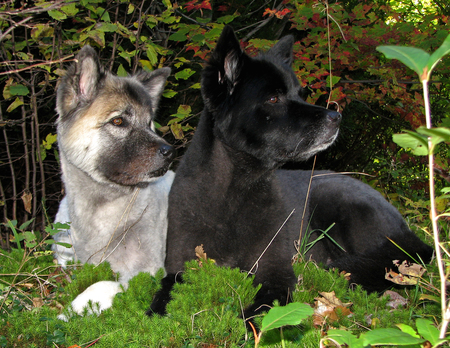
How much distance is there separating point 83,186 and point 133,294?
3.52 feet

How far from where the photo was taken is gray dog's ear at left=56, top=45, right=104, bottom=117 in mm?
3121

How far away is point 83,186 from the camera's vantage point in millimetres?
3266

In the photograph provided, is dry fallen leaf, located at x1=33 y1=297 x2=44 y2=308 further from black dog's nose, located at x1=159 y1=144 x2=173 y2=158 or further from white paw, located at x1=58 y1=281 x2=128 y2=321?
black dog's nose, located at x1=159 y1=144 x2=173 y2=158

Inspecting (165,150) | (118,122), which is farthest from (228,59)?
(118,122)

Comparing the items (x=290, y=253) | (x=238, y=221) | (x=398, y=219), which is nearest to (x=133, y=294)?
(x=238, y=221)

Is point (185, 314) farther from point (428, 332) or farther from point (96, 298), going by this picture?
point (428, 332)

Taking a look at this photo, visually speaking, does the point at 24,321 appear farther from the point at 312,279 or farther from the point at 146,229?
the point at 312,279

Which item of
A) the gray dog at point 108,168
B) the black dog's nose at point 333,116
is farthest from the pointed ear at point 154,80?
the black dog's nose at point 333,116

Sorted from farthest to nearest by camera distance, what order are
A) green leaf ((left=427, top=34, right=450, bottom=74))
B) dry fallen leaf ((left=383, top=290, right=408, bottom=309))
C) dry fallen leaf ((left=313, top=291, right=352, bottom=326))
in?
dry fallen leaf ((left=383, top=290, right=408, bottom=309))
dry fallen leaf ((left=313, top=291, right=352, bottom=326))
green leaf ((left=427, top=34, right=450, bottom=74))

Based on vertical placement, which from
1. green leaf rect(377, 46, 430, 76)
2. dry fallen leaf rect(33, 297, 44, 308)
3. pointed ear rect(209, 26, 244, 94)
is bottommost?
dry fallen leaf rect(33, 297, 44, 308)

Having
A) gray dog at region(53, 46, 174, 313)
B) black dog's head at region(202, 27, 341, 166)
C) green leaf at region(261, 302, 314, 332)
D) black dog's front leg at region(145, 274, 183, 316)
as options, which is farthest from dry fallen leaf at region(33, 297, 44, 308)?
green leaf at region(261, 302, 314, 332)

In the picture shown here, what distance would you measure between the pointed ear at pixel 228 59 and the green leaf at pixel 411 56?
202 cm

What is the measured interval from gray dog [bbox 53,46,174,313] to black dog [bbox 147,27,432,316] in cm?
22

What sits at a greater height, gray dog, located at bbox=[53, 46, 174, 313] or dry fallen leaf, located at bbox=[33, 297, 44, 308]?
gray dog, located at bbox=[53, 46, 174, 313]
